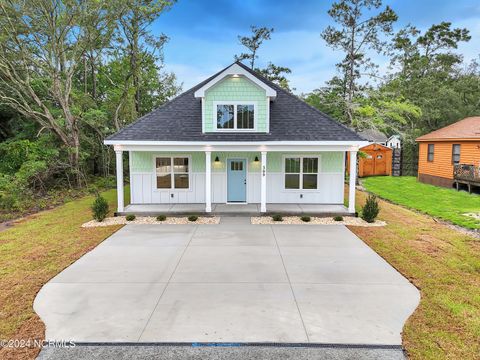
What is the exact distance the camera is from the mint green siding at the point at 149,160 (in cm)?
1404

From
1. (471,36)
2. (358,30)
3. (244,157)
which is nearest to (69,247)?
(244,157)

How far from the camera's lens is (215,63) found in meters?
34.3

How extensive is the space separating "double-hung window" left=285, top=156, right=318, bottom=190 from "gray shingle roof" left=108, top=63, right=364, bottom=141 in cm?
152

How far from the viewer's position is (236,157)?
14.1 metres

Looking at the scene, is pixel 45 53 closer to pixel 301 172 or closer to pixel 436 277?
→ pixel 301 172

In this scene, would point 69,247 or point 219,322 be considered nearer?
point 219,322

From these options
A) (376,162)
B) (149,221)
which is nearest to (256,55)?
(376,162)

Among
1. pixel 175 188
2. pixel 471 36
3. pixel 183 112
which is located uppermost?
pixel 471 36

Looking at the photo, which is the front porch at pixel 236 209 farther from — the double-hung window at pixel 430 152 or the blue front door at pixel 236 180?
the double-hung window at pixel 430 152

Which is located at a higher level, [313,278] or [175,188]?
[175,188]

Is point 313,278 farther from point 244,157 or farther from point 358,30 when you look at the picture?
point 358,30

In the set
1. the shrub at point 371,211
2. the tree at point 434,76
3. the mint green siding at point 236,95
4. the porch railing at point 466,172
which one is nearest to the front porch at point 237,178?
the mint green siding at point 236,95

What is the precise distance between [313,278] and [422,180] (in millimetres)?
19970

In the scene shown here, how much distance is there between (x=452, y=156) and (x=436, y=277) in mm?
16001
